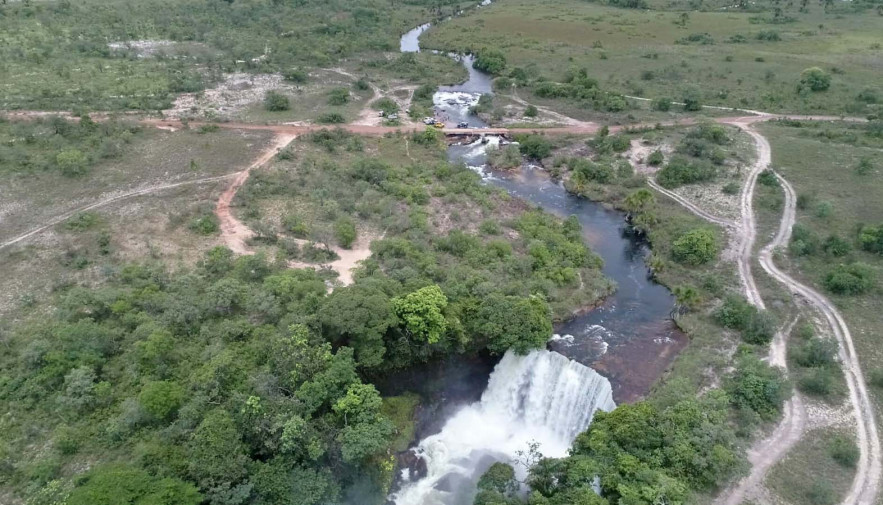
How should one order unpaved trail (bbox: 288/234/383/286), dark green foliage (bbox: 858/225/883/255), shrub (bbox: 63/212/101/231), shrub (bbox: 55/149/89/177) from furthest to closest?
1. shrub (bbox: 55/149/89/177)
2. shrub (bbox: 63/212/101/231)
3. dark green foliage (bbox: 858/225/883/255)
4. unpaved trail (bbox: 288/234/383/286)

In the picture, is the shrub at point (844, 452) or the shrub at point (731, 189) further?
the shrub at point (731, 189)

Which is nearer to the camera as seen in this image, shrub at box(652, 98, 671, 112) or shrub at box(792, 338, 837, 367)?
shrub at box(792, 338, 837, 367)

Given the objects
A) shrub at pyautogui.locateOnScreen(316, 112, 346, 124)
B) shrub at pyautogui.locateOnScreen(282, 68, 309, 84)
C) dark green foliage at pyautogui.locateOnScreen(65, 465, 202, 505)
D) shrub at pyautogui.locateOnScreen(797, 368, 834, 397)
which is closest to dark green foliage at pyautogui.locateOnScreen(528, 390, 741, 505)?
shrub at pyautogui.locateOnScreen(797, 368, 834, 397)

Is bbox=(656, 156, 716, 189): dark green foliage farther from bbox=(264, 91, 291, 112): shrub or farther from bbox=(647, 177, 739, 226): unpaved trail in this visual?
bbox=(264, 91, 291, 112): shrub

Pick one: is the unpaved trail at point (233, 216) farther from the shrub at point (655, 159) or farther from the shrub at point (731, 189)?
the shrub at point (731, 189)

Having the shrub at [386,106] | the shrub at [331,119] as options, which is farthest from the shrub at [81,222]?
the shrub at [386,106]

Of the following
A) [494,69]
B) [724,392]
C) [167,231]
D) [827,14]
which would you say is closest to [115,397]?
[167,231]

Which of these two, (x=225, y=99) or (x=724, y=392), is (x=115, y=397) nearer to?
(x=724, y=392)
